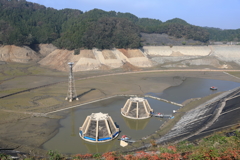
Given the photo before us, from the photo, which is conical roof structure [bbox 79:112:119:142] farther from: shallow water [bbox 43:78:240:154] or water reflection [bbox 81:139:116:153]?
shallow water [bbox 43:78:240:154]

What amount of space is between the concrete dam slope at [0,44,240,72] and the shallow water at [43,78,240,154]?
109 feet

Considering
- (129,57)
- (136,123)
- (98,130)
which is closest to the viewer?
(98,130)

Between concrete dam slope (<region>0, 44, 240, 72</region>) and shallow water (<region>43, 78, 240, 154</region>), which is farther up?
concrete dam slope (<region>0, 44, 240, 72</region>)

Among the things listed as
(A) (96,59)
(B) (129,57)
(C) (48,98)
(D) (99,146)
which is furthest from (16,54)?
(D) (99,146)

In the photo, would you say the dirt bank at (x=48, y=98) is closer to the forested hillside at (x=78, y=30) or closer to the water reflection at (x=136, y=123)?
the water reflection at (x=136, y=123)

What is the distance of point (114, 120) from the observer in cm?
3491

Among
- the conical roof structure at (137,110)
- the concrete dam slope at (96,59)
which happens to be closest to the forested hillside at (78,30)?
the concrete dam slope at (96,59)

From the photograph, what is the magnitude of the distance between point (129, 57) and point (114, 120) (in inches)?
2284

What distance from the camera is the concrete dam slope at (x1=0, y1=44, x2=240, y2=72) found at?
80.2 metres

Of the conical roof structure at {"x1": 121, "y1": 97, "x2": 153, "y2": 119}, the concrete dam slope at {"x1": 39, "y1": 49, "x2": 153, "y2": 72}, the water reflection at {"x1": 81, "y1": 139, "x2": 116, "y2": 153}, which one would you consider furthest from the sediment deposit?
the water reflection at {"x1": 81, "y1": 139, "x2": 116, "y2": 153}

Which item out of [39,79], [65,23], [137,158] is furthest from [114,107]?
[65,23]

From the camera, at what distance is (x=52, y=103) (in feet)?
136

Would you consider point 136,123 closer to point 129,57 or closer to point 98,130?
point 98,130

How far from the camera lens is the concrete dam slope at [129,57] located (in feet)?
263
